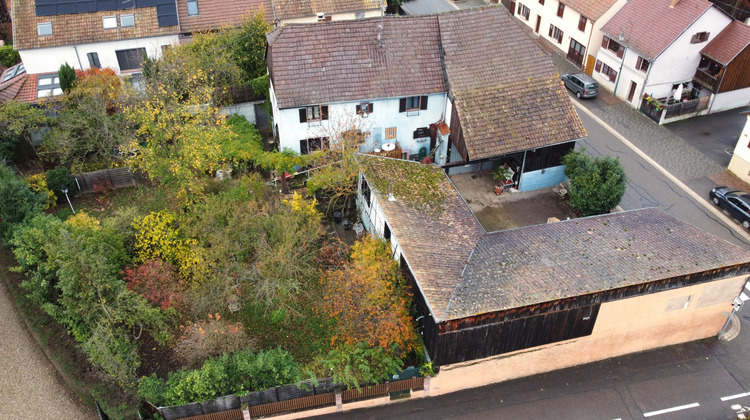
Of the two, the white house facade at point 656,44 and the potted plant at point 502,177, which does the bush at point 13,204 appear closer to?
the potted plant at point 502,177

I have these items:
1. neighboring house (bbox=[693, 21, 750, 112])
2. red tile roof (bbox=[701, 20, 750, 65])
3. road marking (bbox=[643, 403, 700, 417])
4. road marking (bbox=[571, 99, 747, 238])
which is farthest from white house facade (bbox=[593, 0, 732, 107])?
road marking (bbox=[643, 403, 700, 417])

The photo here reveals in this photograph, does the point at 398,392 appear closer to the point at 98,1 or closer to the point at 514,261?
the point at 514,261

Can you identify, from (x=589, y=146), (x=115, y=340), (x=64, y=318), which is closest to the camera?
(x=115, y=340)

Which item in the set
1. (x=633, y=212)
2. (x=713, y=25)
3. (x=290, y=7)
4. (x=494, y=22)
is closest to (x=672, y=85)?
(x=713, y=25)

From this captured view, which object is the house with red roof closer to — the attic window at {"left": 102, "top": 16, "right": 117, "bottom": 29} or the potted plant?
the potted plant

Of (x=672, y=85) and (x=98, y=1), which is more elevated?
(x=98, y=1)

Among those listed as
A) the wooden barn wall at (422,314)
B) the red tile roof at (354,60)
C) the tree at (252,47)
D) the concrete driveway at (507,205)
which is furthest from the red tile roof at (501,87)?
the tree at (252,47)
